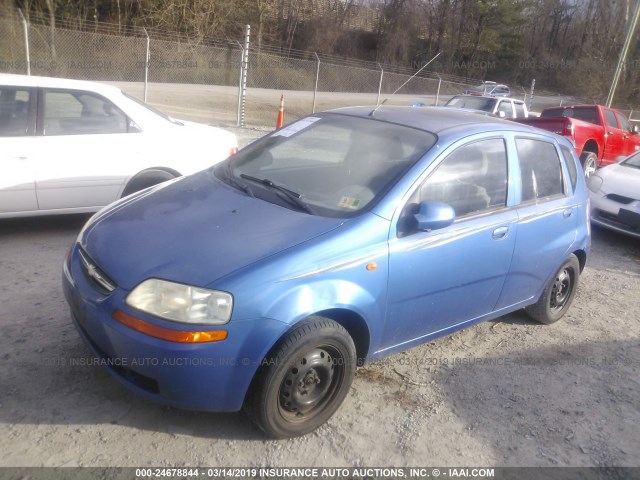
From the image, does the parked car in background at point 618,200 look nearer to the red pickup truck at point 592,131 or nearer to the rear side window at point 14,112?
the red pickup truck at point 592,131

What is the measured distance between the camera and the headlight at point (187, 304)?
253cm

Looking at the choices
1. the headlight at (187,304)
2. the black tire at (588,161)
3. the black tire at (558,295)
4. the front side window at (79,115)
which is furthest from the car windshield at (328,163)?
the black tire at (588,161)

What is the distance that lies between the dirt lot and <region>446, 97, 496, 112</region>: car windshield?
1114cm

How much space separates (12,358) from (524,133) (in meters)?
3.74

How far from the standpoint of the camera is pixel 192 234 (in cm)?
290

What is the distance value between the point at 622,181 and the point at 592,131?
5274mm

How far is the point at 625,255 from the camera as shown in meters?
7.02

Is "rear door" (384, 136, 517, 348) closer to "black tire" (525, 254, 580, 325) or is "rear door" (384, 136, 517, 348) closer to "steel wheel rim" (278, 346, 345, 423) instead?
"steel wheel rim" (278, 346, 345, 423)

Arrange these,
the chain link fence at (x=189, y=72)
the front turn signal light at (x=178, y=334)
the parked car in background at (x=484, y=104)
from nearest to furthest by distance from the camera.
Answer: the front turn signal light at (x=178, y=334) < the parked car in background at (x=484, y=104) < the chain link fence at (x=189, y=72)

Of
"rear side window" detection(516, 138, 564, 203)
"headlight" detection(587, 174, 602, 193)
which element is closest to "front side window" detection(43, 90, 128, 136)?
"rear side window" detection(516, 138, 564, 203)

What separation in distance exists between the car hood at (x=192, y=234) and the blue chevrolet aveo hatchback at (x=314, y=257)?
0.03ft

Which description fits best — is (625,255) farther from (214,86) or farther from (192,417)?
(214,86)

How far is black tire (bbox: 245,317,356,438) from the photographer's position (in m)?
2.68

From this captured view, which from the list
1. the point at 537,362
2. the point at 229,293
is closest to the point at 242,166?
the point at 229,293
